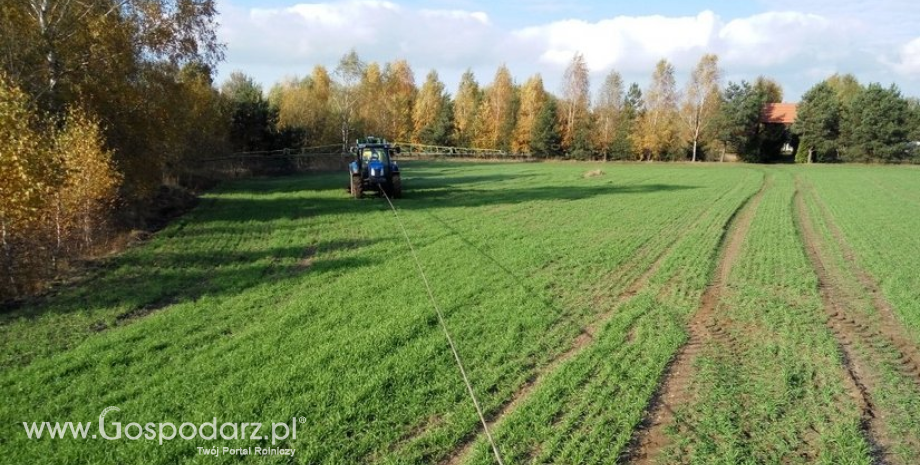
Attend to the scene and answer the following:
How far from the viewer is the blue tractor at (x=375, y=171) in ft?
68.7

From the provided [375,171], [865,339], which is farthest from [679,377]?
[375,171]

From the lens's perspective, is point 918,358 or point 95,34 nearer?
point 918,358

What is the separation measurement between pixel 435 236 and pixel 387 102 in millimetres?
51339

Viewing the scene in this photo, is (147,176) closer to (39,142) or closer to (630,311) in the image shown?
(39,142)

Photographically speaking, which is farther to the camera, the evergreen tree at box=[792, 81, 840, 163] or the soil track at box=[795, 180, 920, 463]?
the evergreen tree at box=[792, 81, 840, 163]

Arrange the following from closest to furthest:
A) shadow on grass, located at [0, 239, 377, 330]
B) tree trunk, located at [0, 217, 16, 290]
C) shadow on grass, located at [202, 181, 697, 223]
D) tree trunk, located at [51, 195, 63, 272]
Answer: shadow on grass, located at [0, 239, 377, 330] → tree trunk, located at [0, 217, 16, 290] → tree trunk, located at [51, 195, 63, 272] → shadow on grass, located at [202, 181, 697, 223]

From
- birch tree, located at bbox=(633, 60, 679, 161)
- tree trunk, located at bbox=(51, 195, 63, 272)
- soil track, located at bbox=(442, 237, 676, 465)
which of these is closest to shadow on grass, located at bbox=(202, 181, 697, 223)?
tree trunk, located at bbox=(51, 195, 63, 272)

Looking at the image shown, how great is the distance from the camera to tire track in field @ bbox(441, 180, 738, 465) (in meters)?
4.40

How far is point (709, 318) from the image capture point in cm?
780

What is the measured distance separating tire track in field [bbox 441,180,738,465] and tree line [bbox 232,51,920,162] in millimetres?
36583

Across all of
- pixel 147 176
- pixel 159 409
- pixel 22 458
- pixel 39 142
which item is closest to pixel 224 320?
pixel 159 409

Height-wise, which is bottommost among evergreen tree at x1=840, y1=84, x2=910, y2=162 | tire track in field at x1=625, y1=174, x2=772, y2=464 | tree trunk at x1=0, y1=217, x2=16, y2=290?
tire track in field at x1=625, y1=174, x2=772, y2=464

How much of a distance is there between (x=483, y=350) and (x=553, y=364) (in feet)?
2.72

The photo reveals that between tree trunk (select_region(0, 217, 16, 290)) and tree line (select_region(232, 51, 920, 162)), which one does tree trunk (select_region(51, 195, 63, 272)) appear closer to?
tree trunk (select_region(0, 217, 16, 290))
